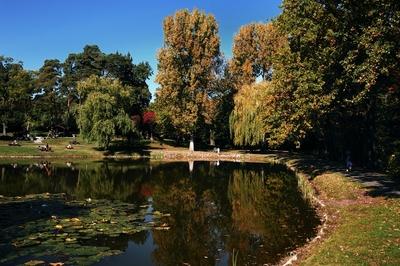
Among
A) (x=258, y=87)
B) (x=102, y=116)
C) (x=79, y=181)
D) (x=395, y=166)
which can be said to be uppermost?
(x=258, y=87)

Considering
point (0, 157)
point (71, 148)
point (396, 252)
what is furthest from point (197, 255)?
point (71, 148)

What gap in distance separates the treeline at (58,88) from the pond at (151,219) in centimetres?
4331

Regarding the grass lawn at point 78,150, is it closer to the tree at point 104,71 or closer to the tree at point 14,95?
the tree at point 14,95

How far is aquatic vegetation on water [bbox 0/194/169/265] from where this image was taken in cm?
1508

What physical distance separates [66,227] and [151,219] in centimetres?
416

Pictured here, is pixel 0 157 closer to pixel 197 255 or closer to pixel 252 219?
pixel 252 219

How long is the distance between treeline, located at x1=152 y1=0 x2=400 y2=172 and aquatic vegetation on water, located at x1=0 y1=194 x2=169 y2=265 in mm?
13086

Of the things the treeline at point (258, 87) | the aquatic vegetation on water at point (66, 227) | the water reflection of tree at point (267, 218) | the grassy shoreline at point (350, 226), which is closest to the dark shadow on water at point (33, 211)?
the aquatic vegetation on water at point (66, 227)

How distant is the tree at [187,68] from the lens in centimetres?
6412

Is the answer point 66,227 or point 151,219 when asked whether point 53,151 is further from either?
point 66,227

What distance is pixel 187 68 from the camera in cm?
6625

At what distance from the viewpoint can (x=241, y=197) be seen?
1139 inches

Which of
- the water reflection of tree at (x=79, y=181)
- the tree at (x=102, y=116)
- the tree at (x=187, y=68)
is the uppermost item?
the tree at (x=187, y=68)

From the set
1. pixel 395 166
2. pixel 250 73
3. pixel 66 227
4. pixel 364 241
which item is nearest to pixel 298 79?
pixel 395 166
